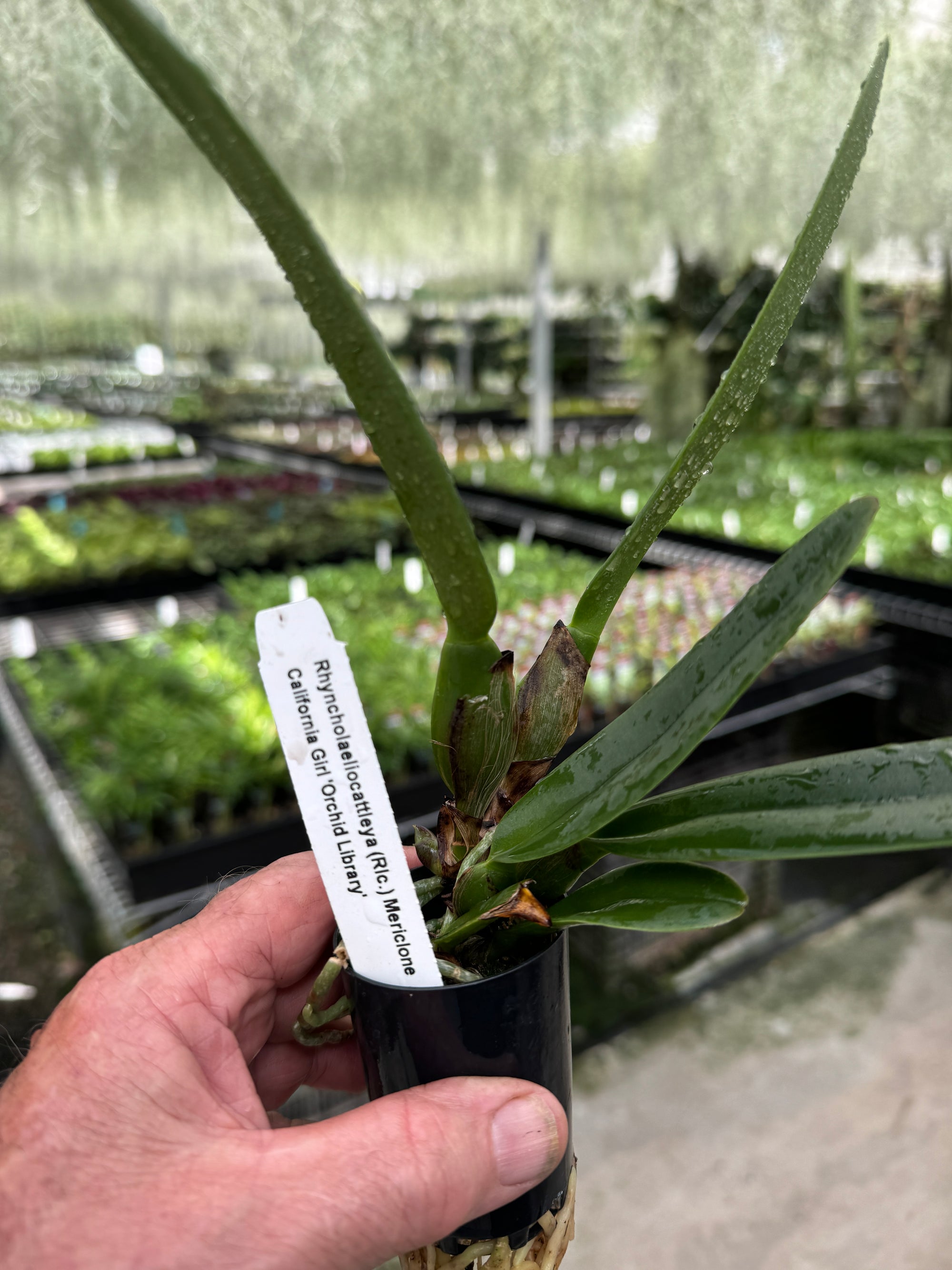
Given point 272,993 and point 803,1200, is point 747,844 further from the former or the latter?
point 803,1200

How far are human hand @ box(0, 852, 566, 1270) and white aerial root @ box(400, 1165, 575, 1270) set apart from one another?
6cm

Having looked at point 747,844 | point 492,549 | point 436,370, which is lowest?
point 492,549

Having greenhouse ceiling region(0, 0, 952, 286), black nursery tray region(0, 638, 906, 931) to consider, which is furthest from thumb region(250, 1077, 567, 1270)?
greenhouse ceiling region(0, 0, 952, 286)

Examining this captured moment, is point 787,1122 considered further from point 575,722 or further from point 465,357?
point 465,357

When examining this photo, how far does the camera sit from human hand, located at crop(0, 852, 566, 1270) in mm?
390

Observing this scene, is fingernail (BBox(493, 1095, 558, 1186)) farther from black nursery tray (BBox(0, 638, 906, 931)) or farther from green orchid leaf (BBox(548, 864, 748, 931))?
black nursery tray (BBox(0, 638, 906, 931))

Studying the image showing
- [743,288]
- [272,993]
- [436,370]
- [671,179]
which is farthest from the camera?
[436,370]

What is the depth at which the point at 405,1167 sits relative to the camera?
0.42m

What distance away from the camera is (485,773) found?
481 millimetres

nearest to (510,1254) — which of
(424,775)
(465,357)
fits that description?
(424,775)

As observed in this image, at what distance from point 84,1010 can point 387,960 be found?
157mm

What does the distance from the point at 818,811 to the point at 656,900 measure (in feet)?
0.29

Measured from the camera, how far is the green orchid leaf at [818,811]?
397 mm

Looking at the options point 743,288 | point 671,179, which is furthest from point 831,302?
point 671,179
